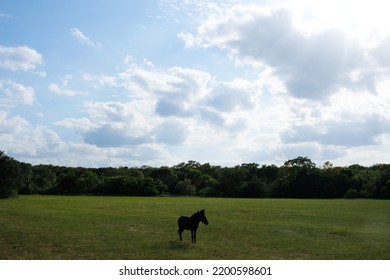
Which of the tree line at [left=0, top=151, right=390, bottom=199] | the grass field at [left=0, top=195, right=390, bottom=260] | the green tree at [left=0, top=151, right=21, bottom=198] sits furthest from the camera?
the tree line at [left=0, top=151, right=390, bottom=199]

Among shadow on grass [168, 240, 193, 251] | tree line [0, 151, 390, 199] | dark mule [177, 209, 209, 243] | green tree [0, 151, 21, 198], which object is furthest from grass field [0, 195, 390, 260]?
tree line [0, 151, 390, 199]

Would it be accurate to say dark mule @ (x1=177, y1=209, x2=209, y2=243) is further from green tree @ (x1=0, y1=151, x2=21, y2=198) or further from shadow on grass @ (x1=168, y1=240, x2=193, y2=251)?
green tree @ (x1=0, y1=151, x2=21, y2=198)

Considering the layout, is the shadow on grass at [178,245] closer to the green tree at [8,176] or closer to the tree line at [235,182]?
the green tree at [8,176]

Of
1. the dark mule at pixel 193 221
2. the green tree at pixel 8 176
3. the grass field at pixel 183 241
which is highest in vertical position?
the green tree at pixel 8 176

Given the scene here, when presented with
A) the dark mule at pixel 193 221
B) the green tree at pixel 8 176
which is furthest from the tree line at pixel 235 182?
the dark mule at pixel 193 221

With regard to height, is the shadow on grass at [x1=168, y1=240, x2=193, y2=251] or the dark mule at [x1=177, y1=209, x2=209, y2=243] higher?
the dark mule at [x1=177, y1=209, x2=209, y2=243]

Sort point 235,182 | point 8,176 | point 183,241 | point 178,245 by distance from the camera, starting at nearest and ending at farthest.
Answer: point 178,245
point 183,241
point 8,176
point 235,182

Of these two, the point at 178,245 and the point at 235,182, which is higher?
the point at 235,182

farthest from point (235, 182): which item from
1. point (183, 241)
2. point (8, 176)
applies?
point (183, 241)

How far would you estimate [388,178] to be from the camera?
346 feet

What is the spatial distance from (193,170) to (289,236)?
119694 mm

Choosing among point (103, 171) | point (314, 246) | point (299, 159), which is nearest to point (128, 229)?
point (314, 246)

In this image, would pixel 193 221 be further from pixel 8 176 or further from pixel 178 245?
pixel 8 176

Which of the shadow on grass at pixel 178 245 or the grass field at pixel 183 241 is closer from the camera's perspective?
the grass field at pixel 183 241
